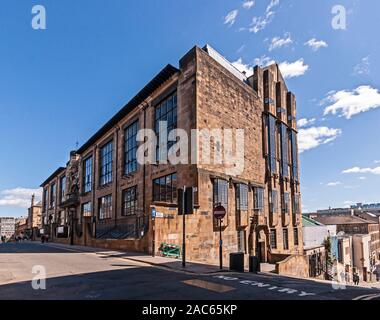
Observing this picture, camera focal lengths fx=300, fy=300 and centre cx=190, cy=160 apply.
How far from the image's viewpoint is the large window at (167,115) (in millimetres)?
24422

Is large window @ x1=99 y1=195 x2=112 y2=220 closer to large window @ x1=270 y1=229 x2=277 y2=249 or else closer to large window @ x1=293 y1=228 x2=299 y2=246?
large window @ x1=270 y1=229 x2=277 y2=249

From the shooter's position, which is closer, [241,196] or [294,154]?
[241,196]

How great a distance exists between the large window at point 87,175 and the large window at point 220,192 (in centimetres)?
2335

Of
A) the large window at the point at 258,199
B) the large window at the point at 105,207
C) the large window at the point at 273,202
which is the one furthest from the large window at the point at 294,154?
the large window at the point at 105,207

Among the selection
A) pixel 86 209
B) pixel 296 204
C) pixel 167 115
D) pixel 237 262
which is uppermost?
Answer: pixel 167 115

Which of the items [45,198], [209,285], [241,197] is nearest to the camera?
[209,285]

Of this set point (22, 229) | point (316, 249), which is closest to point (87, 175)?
point (316, 249)

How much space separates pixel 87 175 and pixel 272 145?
84.5 ft

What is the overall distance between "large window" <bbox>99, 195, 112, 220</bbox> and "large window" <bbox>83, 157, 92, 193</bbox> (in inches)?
176

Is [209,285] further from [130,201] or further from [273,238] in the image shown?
[273,238]

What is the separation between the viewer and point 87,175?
42.2 m

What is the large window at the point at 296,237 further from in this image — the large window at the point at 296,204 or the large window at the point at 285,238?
the large window at the point at 285,238
